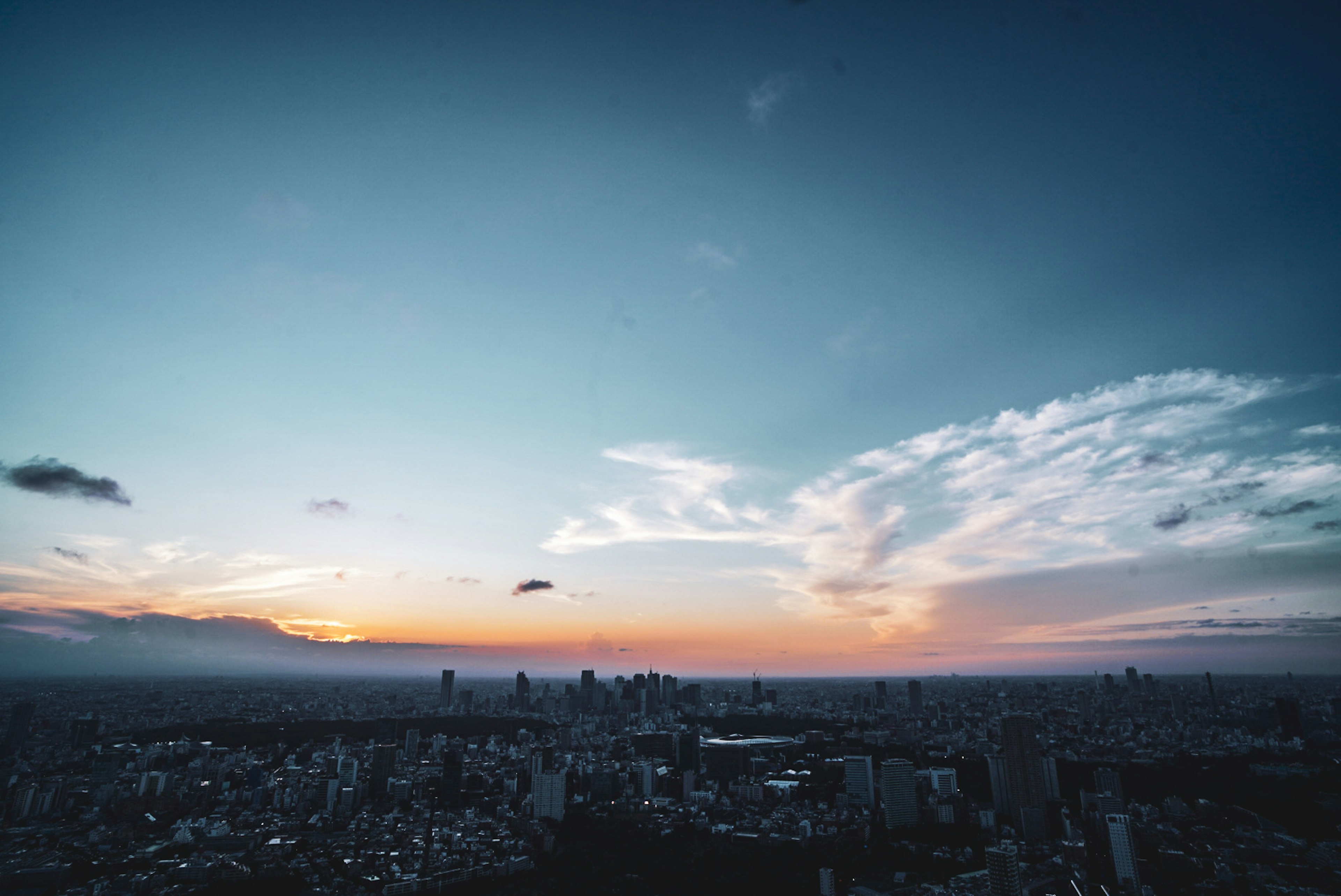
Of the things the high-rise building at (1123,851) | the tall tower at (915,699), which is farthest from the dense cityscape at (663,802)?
the tall tower at (915,699)

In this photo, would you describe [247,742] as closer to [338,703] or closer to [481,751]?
[481,751]

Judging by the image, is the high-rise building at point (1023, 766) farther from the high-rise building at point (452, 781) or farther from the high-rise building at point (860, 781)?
the high-rise building at point (452, 781)

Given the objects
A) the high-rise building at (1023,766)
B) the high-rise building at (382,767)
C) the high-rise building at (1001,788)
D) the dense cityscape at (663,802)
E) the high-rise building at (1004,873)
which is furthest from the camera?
the high-rise building at (382,767)

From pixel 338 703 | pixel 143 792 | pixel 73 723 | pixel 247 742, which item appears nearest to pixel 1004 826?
pixel 143 792

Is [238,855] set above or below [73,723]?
below

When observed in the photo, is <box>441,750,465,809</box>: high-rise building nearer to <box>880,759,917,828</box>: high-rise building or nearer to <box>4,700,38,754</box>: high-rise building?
<box>4,700,38,754</box>: high-rise building
